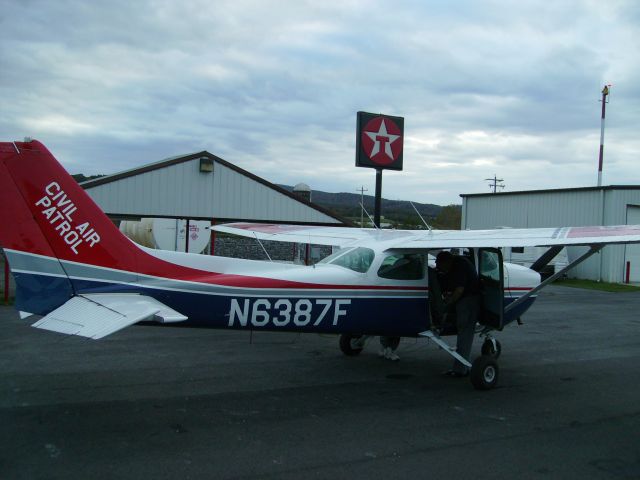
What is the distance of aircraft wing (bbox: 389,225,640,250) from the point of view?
6.23 meters

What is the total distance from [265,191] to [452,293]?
15182 millimetres

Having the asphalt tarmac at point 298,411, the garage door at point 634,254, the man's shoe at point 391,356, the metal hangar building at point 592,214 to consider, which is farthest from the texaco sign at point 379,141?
the garage door at point 634,254

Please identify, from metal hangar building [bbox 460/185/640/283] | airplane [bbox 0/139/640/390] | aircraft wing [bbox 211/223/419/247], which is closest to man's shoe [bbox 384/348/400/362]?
airplane [bbox 0/139/640/390]

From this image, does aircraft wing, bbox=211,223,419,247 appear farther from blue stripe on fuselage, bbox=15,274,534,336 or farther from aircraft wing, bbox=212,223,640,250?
blue stripe on fuselage, bbox=15,274,534,336

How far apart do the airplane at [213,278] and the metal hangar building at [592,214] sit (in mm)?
18744

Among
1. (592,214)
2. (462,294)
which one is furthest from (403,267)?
(592,214)

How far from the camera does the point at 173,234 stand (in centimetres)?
1847

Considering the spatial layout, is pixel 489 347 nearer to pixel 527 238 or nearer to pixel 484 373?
pixel 484 373

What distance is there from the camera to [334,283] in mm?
6902

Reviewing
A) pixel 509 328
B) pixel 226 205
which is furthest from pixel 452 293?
pixel 226 205

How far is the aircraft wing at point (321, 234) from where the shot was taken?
8.38m

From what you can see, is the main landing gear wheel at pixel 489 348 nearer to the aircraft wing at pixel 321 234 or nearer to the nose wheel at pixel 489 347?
the nose wheel at pixel 489 347

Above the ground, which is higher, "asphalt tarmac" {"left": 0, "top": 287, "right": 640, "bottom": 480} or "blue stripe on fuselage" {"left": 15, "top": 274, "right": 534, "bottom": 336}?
"blue stripe on fuselage" {"left": 15, "top": 274, "right": 534, "bottom": 336}

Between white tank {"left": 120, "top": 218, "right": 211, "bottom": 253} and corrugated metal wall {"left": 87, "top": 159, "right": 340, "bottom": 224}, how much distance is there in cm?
104
